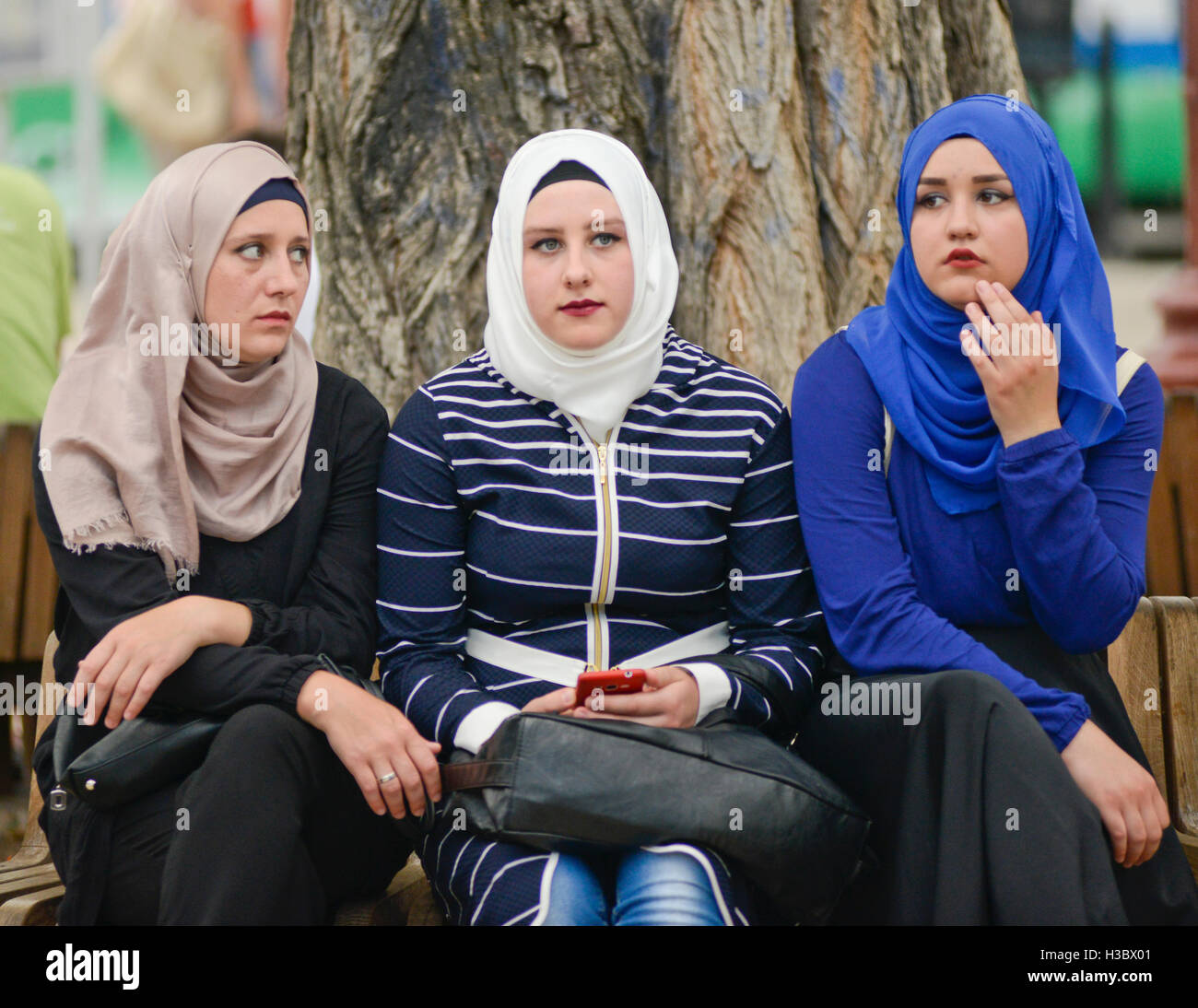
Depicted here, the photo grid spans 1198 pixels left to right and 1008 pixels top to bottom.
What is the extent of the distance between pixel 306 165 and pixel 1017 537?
2.14 meters

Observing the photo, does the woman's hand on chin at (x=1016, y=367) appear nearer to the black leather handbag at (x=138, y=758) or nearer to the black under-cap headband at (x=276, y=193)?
the black under-cap headband at (x=276, y=193)

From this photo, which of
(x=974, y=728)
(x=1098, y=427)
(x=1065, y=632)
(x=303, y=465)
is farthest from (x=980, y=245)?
(x=303, y=465)

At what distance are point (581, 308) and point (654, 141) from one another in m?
1.05

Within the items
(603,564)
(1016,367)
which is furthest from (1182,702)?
(603,564)

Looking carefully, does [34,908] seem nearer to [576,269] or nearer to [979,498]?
[576,269]

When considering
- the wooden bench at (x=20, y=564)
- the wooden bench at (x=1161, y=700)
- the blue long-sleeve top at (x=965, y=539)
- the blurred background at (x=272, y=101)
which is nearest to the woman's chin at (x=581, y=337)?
the blue long-sleeve top at (x=965, y=539)

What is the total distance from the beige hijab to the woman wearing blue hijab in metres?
1.04

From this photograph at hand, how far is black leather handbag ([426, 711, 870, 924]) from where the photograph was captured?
2.38m

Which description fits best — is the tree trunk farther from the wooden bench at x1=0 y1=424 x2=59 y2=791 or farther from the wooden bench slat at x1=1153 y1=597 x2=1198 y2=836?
the wooden bench at x1=0 y1=424 x2=59 y2=791

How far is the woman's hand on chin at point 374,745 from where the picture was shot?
255 cm

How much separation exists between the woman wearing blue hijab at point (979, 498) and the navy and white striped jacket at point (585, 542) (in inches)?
4.0

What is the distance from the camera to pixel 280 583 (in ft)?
9.34
